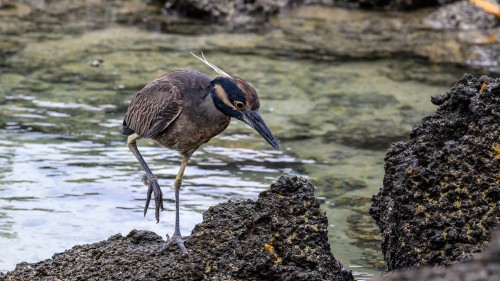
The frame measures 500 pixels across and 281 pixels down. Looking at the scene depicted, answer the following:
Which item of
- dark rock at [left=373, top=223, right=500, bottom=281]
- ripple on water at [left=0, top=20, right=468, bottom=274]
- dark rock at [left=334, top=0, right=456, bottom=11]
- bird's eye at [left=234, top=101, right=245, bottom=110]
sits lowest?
ripple on water at [left=0, top=20, right=468, bottom=274]

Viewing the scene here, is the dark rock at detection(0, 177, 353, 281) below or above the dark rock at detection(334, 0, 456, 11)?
above

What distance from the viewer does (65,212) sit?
6.88m

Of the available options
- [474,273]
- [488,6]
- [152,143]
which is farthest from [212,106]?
[488,6]

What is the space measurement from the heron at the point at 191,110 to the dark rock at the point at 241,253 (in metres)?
0.18

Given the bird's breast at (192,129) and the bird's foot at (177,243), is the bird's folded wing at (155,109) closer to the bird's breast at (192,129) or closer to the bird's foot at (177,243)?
the bird's breast at (192,129)

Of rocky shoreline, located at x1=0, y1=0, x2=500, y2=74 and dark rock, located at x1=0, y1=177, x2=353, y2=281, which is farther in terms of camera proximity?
rocky shoreline, located at x1=0, y1=0, x2=500, y2=74

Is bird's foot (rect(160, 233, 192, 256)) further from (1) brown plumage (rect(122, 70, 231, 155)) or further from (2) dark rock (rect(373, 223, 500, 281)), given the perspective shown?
(2) dark rock (rect(373, 223, 500, 281))

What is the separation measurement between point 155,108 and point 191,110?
1.01 feet

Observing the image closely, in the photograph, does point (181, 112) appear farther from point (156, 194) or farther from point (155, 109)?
point (156, 194)

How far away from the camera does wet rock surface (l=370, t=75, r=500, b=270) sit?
14.8 feet

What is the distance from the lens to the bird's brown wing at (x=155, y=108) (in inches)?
209

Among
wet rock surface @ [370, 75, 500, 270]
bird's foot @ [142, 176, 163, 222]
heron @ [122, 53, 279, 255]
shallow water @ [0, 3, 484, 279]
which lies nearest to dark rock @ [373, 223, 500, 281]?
wet rock surface @ [370, 75, 500, 270]

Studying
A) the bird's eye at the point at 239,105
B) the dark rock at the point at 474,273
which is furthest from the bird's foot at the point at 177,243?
the dark rock at the point at 474,273

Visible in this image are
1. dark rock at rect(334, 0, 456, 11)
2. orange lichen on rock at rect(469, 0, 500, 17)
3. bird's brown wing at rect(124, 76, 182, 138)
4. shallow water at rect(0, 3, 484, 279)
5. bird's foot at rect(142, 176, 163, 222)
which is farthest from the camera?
dark rock at rect(334, 0, 456, 11)
